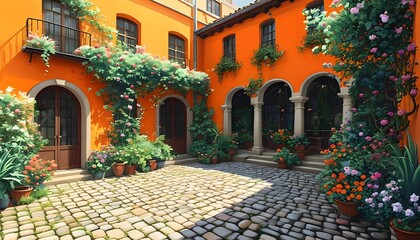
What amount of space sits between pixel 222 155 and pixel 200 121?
213 centimetres

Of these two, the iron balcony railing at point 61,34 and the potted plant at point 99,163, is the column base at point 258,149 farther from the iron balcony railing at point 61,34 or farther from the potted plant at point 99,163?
the iron balcony railing at point 61,34

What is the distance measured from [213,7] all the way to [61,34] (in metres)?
9.49

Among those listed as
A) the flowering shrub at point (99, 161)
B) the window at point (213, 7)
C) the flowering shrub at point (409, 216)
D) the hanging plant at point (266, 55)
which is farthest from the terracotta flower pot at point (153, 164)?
the window at point (213, 7)

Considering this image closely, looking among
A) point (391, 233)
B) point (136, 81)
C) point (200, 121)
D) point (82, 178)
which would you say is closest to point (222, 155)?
point (200, 121)

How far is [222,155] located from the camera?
32.5ft

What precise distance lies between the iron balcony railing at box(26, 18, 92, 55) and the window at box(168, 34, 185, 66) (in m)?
3.83

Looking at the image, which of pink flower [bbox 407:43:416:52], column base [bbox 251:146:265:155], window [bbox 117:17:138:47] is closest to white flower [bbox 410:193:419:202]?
pink flower [bbox 407:43:416:52]

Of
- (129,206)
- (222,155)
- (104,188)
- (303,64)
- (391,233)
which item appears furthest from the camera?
(222,155)

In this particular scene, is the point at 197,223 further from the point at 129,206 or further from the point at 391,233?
the point at 391,233

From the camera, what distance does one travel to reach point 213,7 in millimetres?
14164

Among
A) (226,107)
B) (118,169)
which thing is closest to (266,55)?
(226,107)

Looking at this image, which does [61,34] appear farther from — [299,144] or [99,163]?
[299,144]

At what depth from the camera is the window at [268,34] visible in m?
9.50

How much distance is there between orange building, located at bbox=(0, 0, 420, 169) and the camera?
22.6 feet
